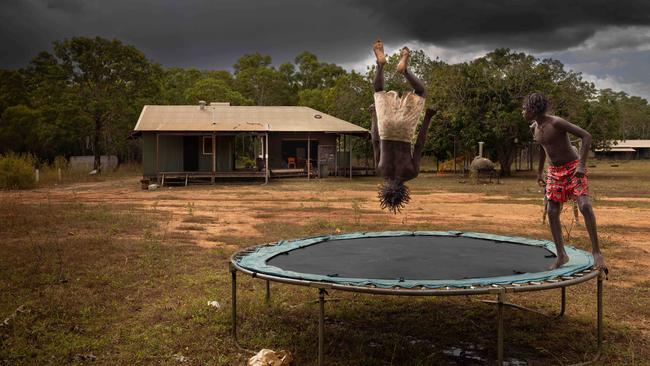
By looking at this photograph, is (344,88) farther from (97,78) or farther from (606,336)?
(606,336)

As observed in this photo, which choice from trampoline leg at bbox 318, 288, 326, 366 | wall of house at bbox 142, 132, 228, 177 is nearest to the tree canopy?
wall of house at bbox 142, 132, 228, 177

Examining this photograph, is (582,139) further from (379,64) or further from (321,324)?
(321,324)

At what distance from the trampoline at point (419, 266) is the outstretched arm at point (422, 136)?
0.88 metres

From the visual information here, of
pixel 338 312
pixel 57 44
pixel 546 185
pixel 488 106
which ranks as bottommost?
pixel 338 312

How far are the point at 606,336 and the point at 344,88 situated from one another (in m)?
34.8

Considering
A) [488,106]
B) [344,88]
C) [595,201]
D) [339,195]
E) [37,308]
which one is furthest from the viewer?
[344,88]

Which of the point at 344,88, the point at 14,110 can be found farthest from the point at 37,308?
the point at 344,88

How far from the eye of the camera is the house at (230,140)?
2362cm

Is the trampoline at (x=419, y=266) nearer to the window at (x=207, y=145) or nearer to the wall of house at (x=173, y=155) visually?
the wall of house at (x=173, y=155)

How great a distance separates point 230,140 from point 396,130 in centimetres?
2326

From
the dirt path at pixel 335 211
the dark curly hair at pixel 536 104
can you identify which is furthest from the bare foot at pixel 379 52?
the dirt path at pixel 335 211

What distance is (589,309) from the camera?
17.5ft

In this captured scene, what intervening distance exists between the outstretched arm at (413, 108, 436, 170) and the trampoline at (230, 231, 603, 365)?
2.88 ft

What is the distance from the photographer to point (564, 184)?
4262 mm
